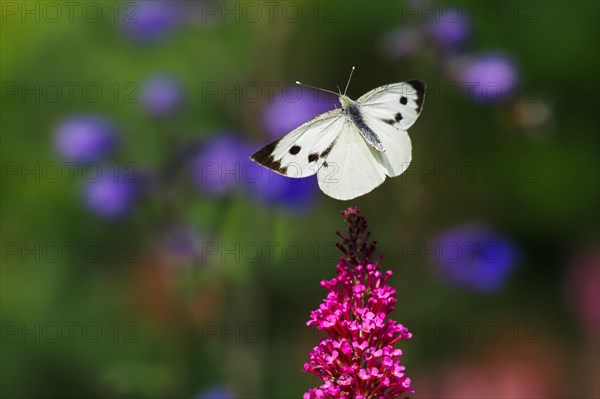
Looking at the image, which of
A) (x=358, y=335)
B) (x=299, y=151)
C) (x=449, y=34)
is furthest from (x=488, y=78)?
(x=358, y=335)

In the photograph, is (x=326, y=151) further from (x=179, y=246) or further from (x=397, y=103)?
(x=179, y=246)

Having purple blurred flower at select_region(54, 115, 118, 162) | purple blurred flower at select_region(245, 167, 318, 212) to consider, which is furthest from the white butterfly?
purple blurred flower at select_region(54, 115, 118, 162)

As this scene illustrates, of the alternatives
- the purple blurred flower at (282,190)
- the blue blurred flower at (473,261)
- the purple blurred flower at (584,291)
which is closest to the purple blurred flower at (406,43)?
the purple blurred flower at (282,190)

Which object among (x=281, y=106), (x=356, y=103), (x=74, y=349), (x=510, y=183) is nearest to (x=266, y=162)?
(x=356, y=103)

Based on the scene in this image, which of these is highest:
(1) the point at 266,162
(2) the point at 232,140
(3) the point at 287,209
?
(2) the point at 232,140

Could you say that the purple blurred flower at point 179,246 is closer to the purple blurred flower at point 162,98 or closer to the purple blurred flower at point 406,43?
the purple blurred flower at point 162,98

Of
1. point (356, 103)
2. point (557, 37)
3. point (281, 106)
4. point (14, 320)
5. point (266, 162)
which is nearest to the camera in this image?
point (266, 162)

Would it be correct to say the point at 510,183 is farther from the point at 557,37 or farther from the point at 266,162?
the point at 266,162

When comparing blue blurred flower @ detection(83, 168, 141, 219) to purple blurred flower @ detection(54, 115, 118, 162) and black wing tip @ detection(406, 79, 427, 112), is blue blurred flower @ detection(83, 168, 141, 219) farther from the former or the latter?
black wing tip @ detection(406, 79, 427, 112)
